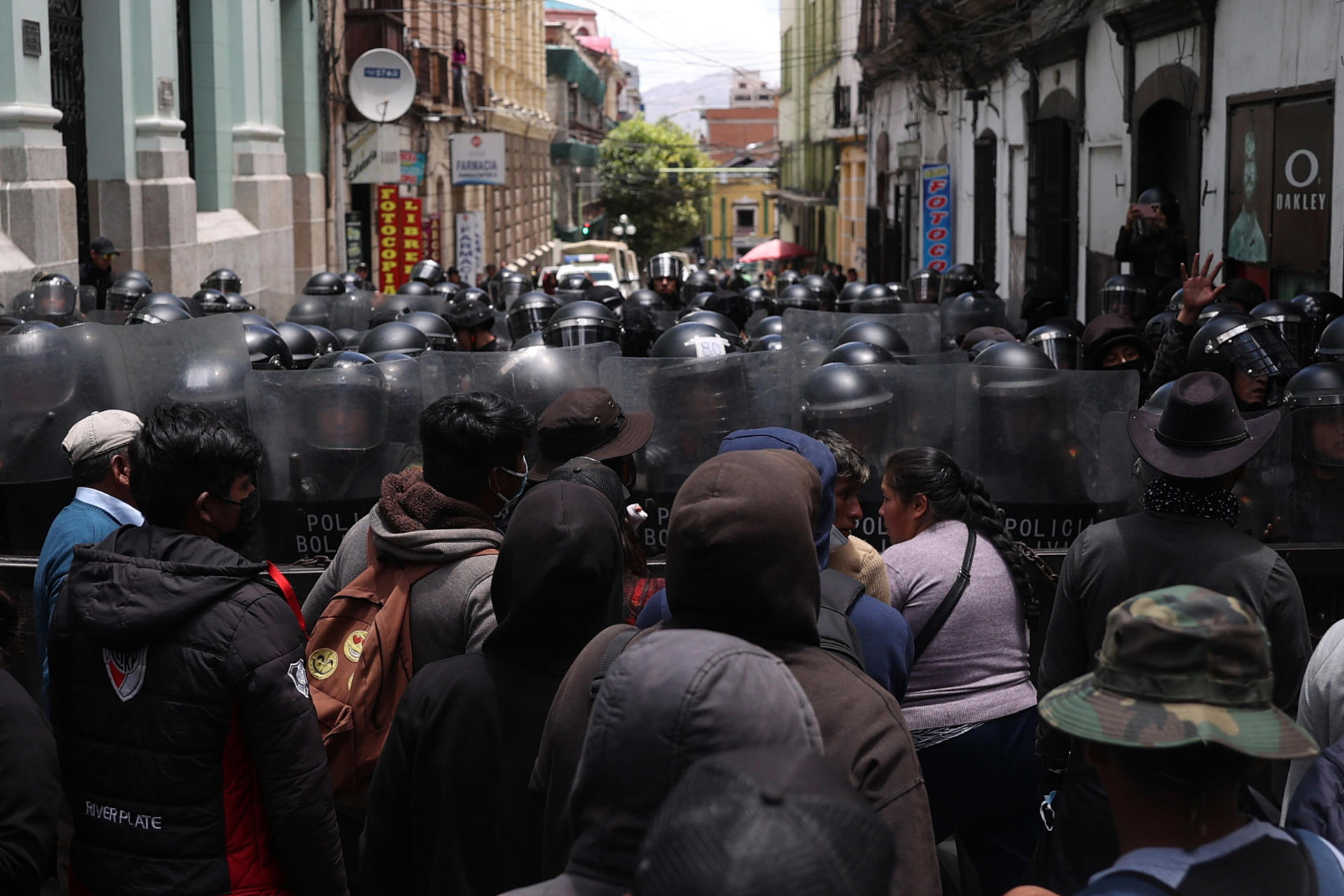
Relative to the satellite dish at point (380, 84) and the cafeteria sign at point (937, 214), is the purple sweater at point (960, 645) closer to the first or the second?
the cafeteria sign at point (937, 214)

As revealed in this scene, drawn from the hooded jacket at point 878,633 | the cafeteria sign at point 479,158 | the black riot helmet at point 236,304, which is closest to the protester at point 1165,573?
the hooded jacket at point 878,633

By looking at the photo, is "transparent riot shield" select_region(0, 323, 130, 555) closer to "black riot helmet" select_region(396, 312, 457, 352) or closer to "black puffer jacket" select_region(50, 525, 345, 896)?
"black riot helmet" select_region(396, 312, 457, 352)

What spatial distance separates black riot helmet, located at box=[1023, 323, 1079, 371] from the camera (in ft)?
27.7

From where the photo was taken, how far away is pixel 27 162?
11953 millimetres

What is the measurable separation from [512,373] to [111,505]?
Answer: 8.80ft

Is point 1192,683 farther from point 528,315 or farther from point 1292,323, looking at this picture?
point 528,315

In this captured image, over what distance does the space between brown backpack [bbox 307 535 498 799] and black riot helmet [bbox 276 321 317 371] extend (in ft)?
17.4

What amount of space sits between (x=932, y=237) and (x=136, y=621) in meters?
21.5

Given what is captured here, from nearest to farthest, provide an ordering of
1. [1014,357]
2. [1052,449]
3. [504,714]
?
[504,714] → [1052,449] → [1014,357]

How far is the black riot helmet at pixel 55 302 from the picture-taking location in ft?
30.4

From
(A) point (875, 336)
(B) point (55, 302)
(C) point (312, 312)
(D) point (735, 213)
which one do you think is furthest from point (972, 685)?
(D) point (735, 213)

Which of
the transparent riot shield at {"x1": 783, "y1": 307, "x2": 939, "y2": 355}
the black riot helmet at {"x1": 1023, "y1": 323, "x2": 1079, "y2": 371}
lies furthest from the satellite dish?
the black riot helmet at {"x1": 1023, "y1": 323, "x2": 1079, "y2": 371}

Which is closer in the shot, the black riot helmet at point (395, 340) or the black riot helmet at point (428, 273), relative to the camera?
the black riot helmet at point (395, 340)

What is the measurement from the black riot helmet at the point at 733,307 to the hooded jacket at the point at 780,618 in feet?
35.0
